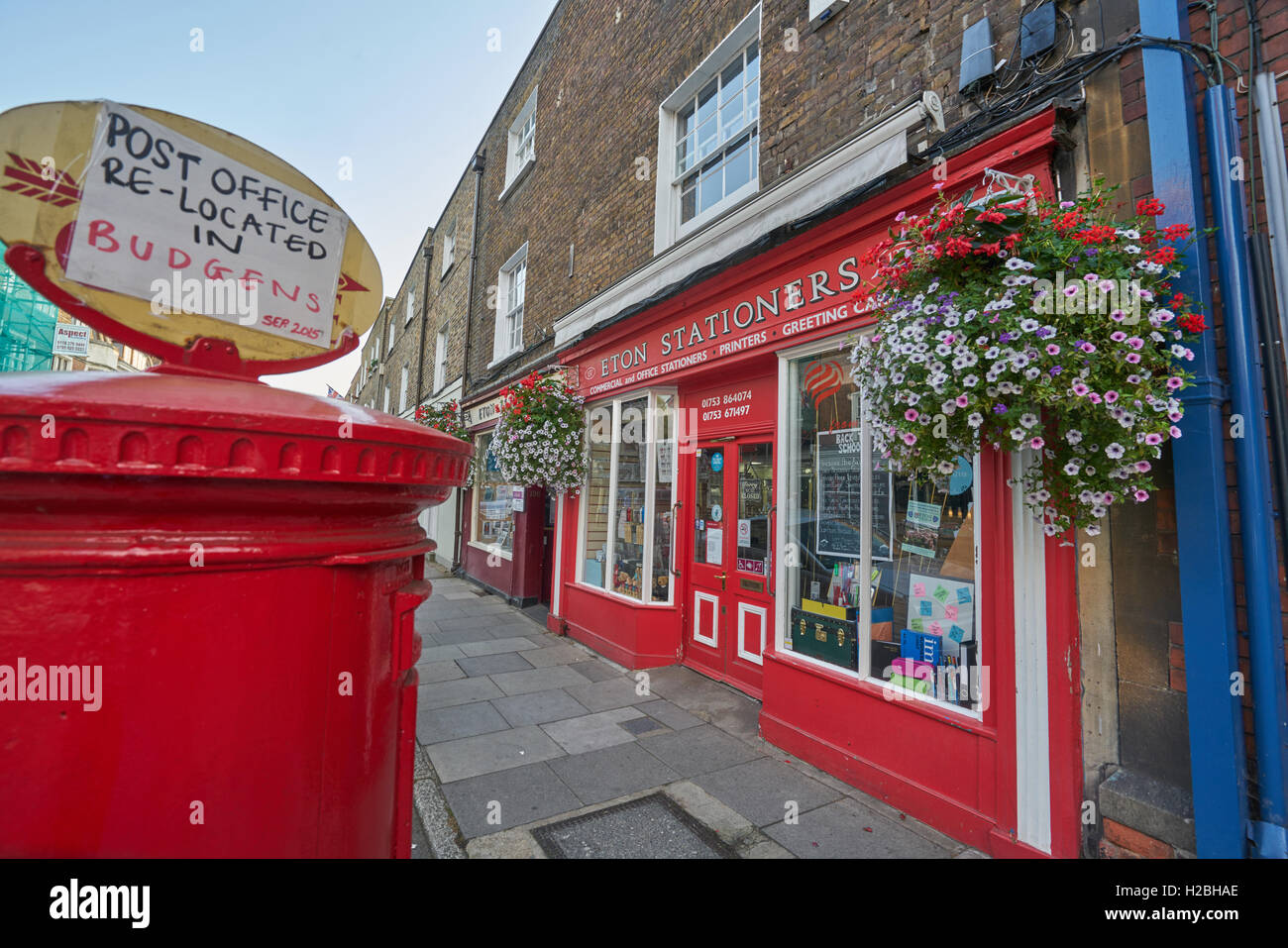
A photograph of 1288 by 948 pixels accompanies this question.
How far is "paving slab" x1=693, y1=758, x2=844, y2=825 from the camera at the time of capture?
134 inches

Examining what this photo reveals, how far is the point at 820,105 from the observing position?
471cm

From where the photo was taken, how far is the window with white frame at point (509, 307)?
10633 millimetres

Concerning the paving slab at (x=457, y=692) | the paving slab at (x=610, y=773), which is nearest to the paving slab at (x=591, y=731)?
the paving slab at (x=610, y=773)

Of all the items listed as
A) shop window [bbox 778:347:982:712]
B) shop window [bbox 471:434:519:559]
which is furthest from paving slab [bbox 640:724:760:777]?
shop window [bbox 471:434:519:559]

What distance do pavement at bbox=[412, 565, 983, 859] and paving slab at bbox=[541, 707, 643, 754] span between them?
16 mm

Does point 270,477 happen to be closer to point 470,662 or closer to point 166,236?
point 166,236

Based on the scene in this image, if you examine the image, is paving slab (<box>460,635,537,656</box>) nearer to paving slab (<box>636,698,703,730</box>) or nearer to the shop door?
the shop door

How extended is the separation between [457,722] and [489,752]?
0.65 meters

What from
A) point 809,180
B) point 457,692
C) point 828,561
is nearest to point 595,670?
point 457,692

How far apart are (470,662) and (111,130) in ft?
19.8

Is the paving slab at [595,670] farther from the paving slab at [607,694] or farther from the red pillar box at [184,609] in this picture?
the red pillar box at [184,609]

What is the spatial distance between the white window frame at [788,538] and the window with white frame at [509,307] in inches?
273

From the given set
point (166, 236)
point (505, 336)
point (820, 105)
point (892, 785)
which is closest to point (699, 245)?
point (820, 105)

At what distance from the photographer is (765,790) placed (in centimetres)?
365
